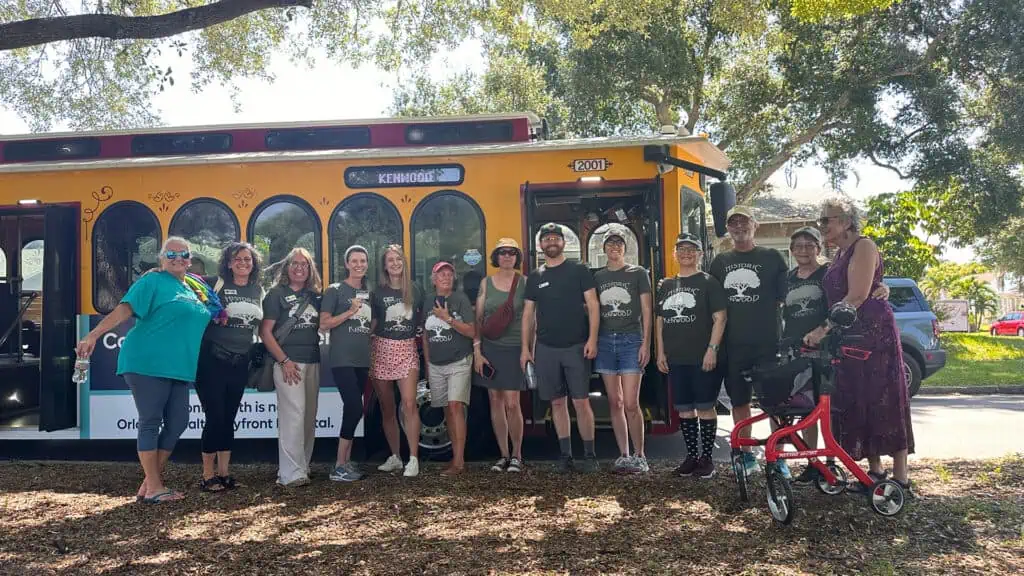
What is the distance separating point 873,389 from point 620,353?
1.81 m

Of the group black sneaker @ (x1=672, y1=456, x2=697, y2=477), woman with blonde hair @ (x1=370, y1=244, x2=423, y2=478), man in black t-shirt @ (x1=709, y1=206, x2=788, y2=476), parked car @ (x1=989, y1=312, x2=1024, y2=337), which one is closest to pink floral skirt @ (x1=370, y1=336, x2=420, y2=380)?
woman with blonde hair @ (x1=370, y1=244, x2=423, y2=478)

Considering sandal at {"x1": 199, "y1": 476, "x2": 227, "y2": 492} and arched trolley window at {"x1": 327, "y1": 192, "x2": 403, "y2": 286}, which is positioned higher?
arched trolley window at {"x1": 327, "y1": 192, "x2": 403, "y2": 286}

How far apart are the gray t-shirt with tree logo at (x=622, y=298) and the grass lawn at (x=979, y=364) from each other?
8940 mm

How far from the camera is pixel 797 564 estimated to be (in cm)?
404

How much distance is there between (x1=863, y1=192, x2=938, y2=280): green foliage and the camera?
1858 cm

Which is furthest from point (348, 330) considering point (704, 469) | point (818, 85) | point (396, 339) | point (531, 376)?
point (818, 85)

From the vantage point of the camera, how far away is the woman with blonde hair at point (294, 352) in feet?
19.6

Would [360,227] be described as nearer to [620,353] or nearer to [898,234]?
[620,353]

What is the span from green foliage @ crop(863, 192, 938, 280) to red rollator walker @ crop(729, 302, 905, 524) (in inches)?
570

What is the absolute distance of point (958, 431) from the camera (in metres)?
8.55

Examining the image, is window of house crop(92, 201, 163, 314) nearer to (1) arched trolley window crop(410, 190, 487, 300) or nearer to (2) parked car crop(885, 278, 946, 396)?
(1) arched trolley window crop(410, 190, 487, 300)

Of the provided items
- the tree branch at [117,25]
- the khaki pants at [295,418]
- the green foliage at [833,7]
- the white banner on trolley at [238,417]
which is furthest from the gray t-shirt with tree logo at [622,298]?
the green foliage at [833,7]

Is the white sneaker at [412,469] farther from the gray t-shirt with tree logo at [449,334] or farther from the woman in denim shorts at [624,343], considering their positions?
the woman in denim shorts at [624,343]

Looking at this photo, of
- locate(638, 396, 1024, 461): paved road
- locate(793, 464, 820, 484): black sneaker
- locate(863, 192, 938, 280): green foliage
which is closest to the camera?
locate(793, 464, 820, 484): black sneaker
